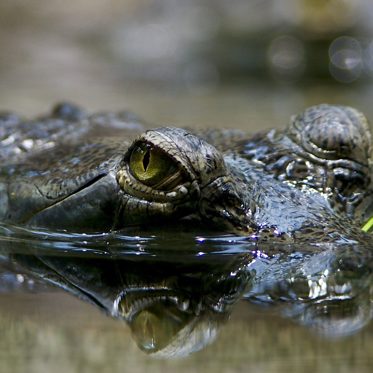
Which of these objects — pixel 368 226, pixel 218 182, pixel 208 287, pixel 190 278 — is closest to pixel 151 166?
pixel 218 182

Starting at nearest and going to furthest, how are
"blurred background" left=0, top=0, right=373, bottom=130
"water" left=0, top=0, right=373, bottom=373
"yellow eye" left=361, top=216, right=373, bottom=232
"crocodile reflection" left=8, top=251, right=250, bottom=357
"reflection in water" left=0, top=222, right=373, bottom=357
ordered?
1. "water" left=0, top=0, right=373, bottom=373
2. "crocodile reflection" left=8, top=251, right=250, bottom=357
3. "reflection in water" left=0, top=222, right=373, bottom=357
4. "yellow eye" left=361, top=216, right=373, bottom=232
5. "blurred background" left=0, top=0, right=373, bottom=130

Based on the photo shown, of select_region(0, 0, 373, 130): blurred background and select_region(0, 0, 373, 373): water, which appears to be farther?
select_region(0, 0, 373, 130): blurred background

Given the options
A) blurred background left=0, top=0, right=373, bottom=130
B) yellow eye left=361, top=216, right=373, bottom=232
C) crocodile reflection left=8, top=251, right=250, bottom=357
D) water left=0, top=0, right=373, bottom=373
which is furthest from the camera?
blurred background left=0, top=0, right=373, bottom=130

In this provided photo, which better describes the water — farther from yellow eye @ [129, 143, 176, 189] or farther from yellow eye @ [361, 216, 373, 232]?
yellow eye @ [361, 216, 373, 232]

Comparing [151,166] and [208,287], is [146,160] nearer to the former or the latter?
[151,166]

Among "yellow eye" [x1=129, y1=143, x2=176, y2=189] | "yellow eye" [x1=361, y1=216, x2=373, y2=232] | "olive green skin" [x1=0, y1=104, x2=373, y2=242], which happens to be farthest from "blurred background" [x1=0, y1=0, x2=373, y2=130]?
"yellow eye" [x1=129, y1=143, x2=176, y2=189]

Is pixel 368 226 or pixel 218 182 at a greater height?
pixel 218 182

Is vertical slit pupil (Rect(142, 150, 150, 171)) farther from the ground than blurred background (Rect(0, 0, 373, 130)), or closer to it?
farther from the ground

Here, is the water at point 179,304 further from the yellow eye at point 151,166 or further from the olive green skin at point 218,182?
the yellow eye at point 151,166
